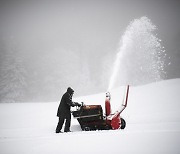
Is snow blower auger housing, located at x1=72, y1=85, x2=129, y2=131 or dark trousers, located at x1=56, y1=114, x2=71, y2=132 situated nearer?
snow blower auger housing, located at x1=72, y1=85, x2=129, y2=131

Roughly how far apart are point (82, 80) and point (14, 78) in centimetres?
1515

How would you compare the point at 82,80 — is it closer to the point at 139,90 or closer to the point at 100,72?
the point at 100,72

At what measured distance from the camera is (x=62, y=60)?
4612cm

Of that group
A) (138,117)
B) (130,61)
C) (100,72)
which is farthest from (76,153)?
(100,72)

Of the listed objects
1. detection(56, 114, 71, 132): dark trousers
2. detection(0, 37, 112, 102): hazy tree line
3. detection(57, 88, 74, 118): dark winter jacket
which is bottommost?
detection(56, 114, 71, 132): dark trousers

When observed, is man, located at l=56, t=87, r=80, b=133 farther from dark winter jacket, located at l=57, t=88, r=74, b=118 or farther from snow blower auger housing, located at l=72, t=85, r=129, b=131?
snow blower auger housing, located at l=72, t=85, r=129, b=131

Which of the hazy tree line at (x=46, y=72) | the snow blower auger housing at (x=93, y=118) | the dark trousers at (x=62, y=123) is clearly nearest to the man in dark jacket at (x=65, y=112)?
the dark trousers at (x=62, y=123)

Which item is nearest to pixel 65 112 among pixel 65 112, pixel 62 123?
pixel 65 112

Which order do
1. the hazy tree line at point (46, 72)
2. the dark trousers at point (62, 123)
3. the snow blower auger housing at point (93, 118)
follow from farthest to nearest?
the hazy tree line at point (46, 72) < the dark trousers at point (62, 123) < the snow blower auger housing at point (93, 118)

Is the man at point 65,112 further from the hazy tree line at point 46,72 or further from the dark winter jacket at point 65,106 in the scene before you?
the hazy tree line at point 46,72

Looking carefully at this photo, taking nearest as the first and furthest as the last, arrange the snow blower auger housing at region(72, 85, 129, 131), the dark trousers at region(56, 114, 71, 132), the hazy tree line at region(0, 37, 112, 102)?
the snow blower auger housing at region(72, 85, 129, 131)
the dark trousers at region(56, 114, 71, 132)
the hazy tree line at region(0, 37, 112, 102)

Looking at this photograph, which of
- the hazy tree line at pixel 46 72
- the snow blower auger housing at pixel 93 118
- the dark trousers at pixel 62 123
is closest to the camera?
the snow blower auger housing at pixel 93 118

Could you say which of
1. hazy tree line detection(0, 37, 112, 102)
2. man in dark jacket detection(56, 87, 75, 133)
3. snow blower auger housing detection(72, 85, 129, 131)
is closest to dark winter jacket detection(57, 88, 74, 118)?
man in dark jacket detection(56, 87, 75, 133)

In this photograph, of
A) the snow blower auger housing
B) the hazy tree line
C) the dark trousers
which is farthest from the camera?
the hazy tree line
